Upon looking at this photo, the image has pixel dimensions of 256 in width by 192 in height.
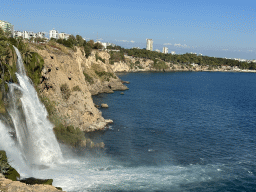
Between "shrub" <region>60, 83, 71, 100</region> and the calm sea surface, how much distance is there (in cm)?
979

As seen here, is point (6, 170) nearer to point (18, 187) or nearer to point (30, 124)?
point (18, 187)

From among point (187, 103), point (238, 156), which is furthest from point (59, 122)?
point (187, 103)

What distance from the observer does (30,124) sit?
3512 cm

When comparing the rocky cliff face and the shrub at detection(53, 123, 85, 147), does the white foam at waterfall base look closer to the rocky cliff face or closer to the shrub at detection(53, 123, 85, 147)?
the shrub at detection(53, 123, 85, 147)

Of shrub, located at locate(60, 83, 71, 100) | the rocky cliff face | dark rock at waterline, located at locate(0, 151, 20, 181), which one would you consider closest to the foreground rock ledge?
dark rock at waterline, located at locate(0, 151, 20, 181)

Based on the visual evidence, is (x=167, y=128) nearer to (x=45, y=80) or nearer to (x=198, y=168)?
(x=198, y=168)

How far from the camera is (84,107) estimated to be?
167ft

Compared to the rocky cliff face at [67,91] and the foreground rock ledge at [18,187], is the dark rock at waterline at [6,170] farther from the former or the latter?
the rocky cliff face at [67,91]

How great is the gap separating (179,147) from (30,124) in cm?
2447

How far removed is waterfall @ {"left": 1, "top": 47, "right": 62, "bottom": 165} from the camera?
32.1 metres

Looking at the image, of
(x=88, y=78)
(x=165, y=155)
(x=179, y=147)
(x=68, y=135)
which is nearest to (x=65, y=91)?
(x=68, y=135)

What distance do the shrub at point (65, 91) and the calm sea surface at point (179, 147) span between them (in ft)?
32.1

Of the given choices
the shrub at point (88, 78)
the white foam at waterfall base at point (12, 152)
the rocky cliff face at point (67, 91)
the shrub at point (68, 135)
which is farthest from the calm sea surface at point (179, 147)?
the shrub at point (88, 78)

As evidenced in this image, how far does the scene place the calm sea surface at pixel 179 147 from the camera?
32.8 m
